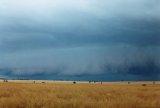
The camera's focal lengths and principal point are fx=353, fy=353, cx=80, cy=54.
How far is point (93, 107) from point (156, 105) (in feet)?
14.0

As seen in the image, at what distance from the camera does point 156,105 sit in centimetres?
2281

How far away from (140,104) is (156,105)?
1.09 metres

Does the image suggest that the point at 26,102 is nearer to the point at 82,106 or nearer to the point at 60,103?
the point at 60,103

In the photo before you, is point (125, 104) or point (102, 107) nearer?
point (102, 107)

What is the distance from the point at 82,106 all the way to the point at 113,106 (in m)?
1.94

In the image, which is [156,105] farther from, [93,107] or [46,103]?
[46,103]

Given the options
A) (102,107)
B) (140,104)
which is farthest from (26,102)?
(140,104)

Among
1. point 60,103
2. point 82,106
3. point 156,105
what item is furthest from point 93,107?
point 156,105

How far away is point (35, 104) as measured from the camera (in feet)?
72.0

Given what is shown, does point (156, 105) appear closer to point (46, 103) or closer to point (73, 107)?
point (73, 107)

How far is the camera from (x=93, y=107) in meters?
21.7

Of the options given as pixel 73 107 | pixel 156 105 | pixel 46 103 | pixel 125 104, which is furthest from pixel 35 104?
pixel 156 105

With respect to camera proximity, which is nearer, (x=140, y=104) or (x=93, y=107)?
(x=93, y=107)

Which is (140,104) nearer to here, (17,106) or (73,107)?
(73,107)
